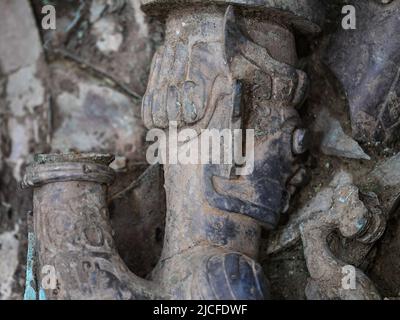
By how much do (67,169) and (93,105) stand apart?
1.97 ft

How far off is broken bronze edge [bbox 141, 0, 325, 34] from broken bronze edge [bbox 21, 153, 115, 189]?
0.37m

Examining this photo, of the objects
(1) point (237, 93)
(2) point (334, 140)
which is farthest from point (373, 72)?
(1) point (237, 93)

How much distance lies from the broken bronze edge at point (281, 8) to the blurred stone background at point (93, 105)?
15 cm

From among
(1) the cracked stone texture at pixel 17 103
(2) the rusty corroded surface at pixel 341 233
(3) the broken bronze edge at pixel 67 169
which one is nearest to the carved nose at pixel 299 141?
(2) the rusty corroded surface at pixel 341 233

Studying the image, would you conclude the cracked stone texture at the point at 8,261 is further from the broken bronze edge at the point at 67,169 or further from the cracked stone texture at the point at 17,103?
the broken bronze edge at the point at 67,169

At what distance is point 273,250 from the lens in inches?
79.0

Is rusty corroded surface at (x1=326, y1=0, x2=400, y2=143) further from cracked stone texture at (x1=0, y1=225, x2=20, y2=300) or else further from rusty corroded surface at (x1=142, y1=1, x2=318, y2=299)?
cracked stone texture at (x1=0, y1=225, x2=20, y2=300)

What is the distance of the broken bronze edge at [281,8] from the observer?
1865 millimetres

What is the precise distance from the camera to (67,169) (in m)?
1.83

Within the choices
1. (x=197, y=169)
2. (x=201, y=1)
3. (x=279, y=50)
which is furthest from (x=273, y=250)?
(x=201, y=1)

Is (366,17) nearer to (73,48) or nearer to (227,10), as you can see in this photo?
(227,10)

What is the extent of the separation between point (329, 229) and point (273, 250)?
16cm

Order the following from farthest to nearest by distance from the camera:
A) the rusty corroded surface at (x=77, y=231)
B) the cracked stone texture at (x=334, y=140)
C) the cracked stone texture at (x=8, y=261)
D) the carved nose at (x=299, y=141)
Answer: the cracked stone texture at (x=8, y=261) < the cracked stone texture at (x=334, y=140) < the carved nose at (x=299, y=141) < the rusty corroded surface at (x=77, y=231)

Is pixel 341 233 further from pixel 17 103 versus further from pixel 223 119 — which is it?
pixel 17 103
